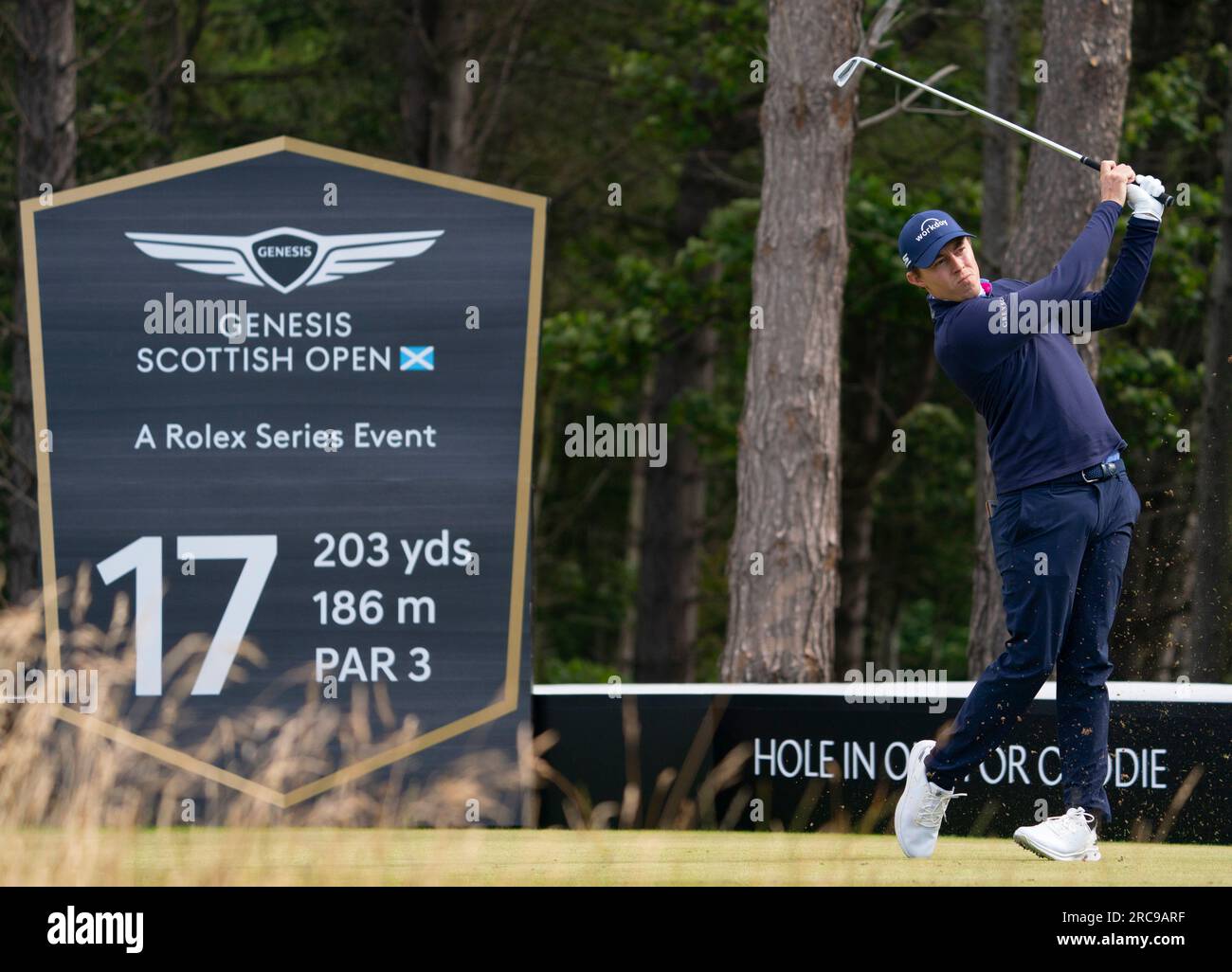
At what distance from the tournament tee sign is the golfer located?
2.49m

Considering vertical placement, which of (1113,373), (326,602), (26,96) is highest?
(26,96)

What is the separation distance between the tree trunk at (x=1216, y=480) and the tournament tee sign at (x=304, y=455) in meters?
6.07

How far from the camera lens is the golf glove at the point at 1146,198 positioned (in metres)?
5.84

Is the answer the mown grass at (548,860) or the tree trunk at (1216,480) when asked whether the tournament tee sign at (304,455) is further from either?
the tree trunk at (1216,480)

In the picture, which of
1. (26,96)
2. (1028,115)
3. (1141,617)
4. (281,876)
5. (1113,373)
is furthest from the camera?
(1028,115)

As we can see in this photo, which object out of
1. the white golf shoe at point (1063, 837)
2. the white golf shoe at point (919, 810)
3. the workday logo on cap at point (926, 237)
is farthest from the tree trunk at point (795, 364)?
the workday logo on cap at point (926, 237)

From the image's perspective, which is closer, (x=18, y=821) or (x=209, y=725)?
(x=18, y=821)

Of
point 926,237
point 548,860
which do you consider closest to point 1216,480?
point 926,237

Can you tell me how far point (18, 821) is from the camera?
588 cm

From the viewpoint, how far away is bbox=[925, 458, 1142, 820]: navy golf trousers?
5852mm

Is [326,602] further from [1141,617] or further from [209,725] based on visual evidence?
[1141,617]

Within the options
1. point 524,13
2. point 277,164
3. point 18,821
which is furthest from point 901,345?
point 18,821

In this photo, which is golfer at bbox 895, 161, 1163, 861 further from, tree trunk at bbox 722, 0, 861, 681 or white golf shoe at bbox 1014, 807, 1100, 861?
tree trunk at bbox 722, 0, 861, 681

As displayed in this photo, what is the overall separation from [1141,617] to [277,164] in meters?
6.88
